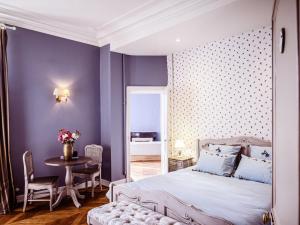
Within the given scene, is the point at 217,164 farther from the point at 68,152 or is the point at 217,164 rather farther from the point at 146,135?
the point at 146,135

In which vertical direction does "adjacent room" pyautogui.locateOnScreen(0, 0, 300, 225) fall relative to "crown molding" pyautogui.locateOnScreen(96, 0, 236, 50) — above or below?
below

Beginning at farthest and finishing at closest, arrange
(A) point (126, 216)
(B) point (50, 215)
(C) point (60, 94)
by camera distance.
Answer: (C) point (60, 94)
(B) point (50, 215)
(A) point (126, 216)

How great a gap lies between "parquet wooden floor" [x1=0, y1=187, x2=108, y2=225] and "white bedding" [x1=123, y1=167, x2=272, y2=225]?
3.45ft

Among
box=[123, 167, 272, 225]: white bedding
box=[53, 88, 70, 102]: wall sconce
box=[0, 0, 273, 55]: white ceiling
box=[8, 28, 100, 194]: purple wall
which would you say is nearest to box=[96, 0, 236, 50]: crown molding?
box=[0, 0, 273, 55]: white ceiling

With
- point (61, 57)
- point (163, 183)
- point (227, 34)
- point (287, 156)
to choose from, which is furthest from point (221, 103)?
point (287, 156)

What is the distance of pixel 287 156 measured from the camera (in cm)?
96

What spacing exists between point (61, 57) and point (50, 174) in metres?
2.09

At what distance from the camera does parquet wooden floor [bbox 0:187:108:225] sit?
3.37 metres

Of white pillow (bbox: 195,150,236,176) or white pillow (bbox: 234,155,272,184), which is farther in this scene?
white pillow (bbox: 195,150,236,176)

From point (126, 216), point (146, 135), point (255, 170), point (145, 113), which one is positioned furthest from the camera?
point (145, 113)

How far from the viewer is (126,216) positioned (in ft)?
8.20

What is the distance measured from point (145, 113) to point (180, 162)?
4.09 m

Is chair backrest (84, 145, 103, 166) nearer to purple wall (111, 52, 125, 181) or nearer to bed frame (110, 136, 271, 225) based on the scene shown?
purple wall (111, 52, 125, 181)

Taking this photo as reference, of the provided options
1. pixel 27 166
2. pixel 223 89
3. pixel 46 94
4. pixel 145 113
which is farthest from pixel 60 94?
pixel 145 113
